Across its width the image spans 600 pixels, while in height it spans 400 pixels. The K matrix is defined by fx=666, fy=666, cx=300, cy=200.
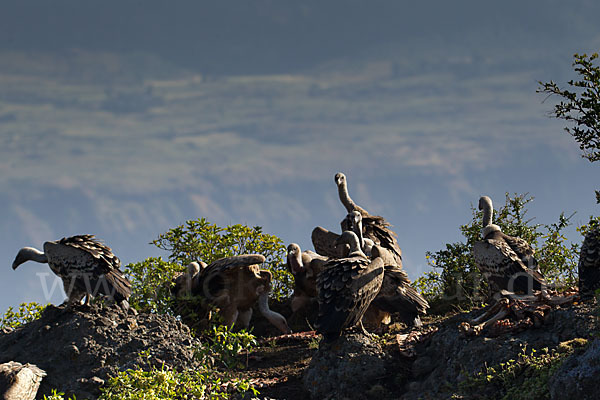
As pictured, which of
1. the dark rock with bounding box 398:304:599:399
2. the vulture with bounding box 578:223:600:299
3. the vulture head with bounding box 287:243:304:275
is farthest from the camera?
the vulture head with bounding box 287:243:304:275

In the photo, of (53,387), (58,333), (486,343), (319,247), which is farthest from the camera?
(319,247)

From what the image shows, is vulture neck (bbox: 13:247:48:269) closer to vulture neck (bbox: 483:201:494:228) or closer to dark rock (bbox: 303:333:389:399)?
dark rock (bbox: 303:333:389:399)

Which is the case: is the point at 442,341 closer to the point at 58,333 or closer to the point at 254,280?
the point at 254,280

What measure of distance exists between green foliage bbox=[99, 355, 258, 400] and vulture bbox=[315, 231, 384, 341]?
1.69 metres

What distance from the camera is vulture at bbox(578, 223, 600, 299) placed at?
33.7ft

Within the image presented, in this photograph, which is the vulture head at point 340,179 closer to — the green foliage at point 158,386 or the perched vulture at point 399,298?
the perched vulture at point 399,298

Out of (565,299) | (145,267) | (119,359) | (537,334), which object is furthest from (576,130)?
(145,267)

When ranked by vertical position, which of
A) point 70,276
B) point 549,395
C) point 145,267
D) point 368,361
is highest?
point 145,267

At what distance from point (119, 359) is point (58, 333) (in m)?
1.30

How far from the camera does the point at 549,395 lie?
25.9 ft

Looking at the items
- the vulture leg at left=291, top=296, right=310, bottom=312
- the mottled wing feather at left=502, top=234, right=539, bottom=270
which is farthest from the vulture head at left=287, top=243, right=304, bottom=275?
the mottled wing feather at left=502, top=234, right=539, bottom=270

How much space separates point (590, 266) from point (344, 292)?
3.92 metres

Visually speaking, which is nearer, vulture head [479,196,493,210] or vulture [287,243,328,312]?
vulture head [479,196,493,210]

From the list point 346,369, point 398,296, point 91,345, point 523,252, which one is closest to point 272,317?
point 398,296
